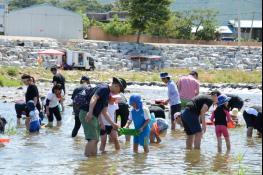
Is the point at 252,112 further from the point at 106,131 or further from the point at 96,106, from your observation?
the point at 96,106

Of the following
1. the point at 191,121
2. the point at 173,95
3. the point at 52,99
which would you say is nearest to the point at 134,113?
the point at 191,121

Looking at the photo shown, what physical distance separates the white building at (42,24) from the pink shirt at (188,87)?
52659 millimetres

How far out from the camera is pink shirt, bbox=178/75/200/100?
15453 millimetres

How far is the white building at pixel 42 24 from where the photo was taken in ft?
223

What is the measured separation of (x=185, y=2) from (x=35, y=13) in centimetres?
5877

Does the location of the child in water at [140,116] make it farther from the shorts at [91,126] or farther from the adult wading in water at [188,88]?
the adult wading in water at [188,88]

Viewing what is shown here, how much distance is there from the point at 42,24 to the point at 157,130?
185 ft

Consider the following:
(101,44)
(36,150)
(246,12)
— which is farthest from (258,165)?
(246,12)

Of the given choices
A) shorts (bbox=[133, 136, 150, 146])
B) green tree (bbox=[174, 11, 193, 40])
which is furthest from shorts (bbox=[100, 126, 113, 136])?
green tree (bbox=[174, 11, 193, 40])

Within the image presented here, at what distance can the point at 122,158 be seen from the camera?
36.8 feet

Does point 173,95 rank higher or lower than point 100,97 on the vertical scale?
lower

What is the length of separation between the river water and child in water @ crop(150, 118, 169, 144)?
0.69 feet

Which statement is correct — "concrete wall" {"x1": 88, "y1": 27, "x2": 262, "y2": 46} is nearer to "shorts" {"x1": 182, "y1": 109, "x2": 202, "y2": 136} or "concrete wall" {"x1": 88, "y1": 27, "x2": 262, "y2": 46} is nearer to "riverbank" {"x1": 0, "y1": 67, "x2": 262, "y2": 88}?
"riverbank" {"x1": 0, "y1": 67, "x2": 262, "y2": 88}

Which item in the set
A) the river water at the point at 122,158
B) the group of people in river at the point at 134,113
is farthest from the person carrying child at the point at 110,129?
the river water at the point at 122,158
